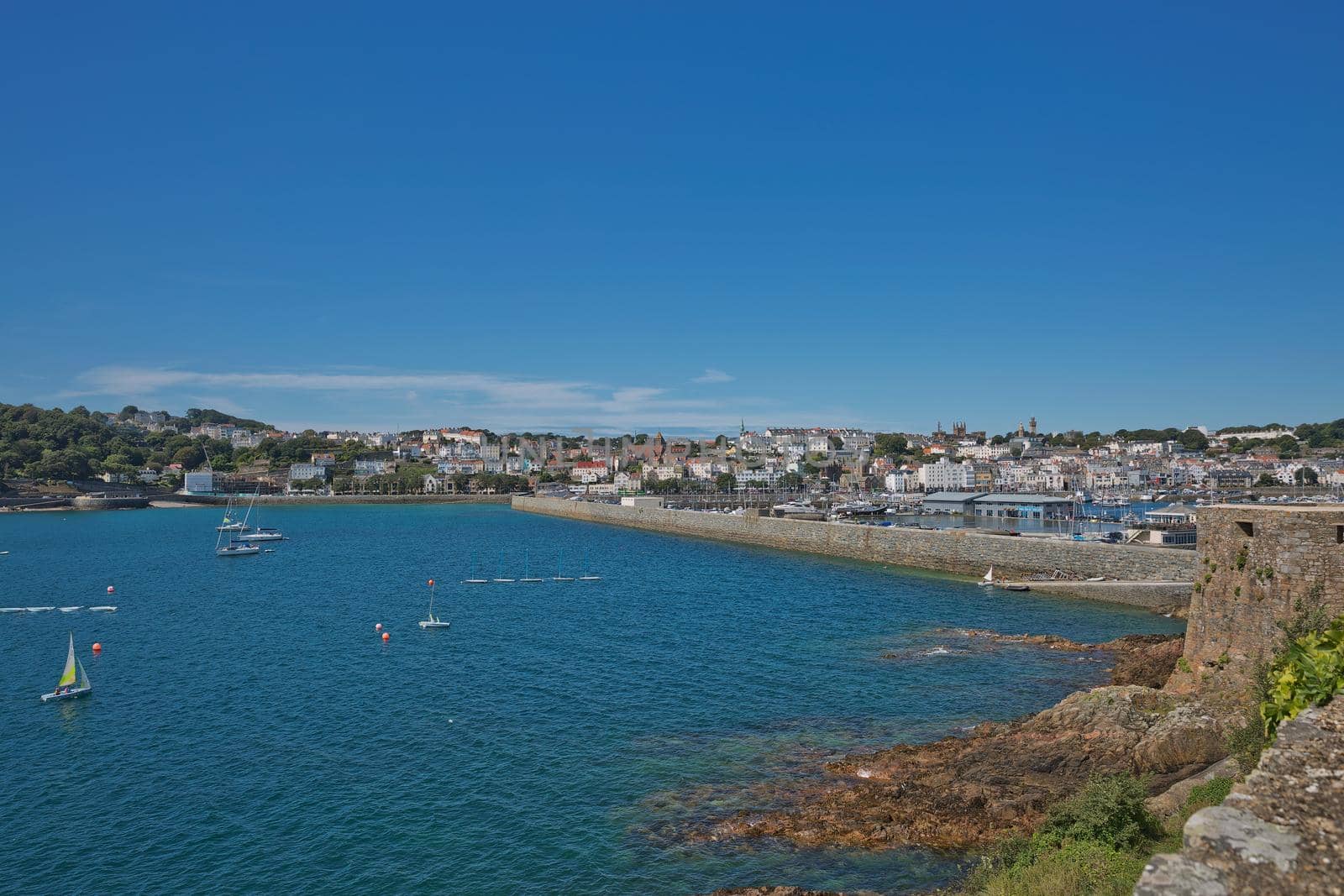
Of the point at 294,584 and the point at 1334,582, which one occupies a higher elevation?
the point at 1334,582

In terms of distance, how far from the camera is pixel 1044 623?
3388cm

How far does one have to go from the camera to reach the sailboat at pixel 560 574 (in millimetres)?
50963

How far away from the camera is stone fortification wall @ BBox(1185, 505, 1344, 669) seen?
52.2 feet

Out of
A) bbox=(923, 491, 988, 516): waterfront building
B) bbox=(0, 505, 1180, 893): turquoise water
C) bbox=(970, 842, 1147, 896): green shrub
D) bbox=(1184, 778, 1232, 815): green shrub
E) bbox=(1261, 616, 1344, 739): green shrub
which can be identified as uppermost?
bbox=(1261, 616, 1344, 739): green shrub

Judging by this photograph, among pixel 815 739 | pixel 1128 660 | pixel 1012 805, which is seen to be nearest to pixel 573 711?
pixel 815 739

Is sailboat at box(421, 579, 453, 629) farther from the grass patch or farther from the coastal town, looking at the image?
the coastal town

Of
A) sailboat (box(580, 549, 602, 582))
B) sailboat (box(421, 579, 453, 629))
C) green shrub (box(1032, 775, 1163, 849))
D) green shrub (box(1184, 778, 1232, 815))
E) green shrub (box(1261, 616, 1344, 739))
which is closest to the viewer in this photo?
green shrub (box(1261, 616, 1344, 739))

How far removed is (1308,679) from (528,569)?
50507 millimetres

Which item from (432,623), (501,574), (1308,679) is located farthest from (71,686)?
(501,574)

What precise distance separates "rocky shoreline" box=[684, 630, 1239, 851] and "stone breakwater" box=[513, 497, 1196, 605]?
22.0 metres

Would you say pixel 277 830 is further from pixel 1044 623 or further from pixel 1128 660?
pixel 1044 623

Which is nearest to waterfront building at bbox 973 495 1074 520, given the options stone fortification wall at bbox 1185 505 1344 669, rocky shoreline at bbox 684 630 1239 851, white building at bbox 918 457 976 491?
white building at bbox 918 457 976 491

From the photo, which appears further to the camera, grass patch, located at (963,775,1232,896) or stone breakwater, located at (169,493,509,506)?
stone breakwater, located at (169,493,509,506)

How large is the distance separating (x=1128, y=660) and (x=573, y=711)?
15.9m
